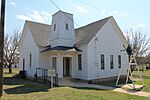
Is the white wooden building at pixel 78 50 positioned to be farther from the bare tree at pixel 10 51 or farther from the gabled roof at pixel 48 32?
the bare tree at pixel 10 51

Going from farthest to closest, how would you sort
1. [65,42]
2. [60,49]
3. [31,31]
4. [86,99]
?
[31,31] < [65,42] < [60,49] < [86,99]

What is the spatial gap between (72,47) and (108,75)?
16.4ft

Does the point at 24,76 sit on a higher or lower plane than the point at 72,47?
lower

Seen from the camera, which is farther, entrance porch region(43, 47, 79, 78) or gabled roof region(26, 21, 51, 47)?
gabled roof region(26, 21, 51, 47)

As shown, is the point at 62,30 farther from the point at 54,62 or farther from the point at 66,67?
the point at 66,67

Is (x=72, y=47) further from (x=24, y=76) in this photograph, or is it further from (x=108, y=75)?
(x=24, y=76)

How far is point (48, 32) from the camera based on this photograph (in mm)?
23719

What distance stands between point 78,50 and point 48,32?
6.35m

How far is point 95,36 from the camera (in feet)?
62.3

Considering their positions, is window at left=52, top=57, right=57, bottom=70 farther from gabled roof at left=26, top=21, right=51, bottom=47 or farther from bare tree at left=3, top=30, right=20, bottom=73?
bare tree at left=3, top=30, right=20, bottom=73

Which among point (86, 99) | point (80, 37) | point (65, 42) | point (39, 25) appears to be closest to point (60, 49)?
point (65, 42)

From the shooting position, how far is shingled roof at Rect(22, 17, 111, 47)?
64.2 feet

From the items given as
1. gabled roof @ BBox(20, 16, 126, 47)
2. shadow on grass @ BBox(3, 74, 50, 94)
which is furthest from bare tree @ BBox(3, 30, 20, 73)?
shadow on grass @ BBox(3, 74, 50, 94)

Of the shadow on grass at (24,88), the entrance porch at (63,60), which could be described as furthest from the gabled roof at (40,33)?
the shadow on grass at (24,88)
